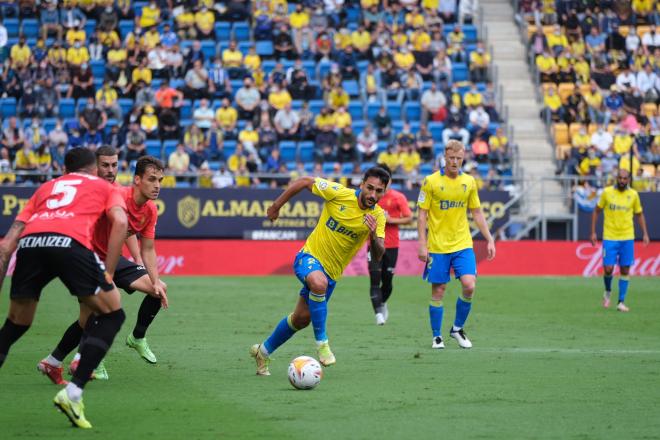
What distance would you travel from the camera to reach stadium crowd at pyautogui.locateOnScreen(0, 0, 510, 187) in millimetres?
30781

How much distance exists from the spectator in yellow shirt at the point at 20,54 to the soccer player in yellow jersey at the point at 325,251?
935 inches

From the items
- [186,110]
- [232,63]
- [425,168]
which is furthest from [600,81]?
[186,110]

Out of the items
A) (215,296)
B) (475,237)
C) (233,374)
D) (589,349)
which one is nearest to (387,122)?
(475,237)

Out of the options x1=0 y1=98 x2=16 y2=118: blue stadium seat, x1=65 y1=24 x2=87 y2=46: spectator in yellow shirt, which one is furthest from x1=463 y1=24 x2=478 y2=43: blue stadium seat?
x1=0 y1=98 x2=16 y2=118: blue stadium seat

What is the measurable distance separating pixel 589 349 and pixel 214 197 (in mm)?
17621

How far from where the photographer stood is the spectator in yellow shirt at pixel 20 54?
33.0 metres

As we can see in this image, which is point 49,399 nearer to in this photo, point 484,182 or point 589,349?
point 589,349

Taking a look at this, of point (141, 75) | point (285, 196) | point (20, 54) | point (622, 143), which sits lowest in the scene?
point (622, 143)

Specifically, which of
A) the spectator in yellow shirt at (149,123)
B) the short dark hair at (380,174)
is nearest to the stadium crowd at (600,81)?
the spectator in yellow shirt at (149,123)

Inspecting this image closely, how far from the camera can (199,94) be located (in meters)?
33.1

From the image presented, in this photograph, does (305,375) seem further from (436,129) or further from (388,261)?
(436,129)

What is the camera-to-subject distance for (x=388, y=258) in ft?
58.3

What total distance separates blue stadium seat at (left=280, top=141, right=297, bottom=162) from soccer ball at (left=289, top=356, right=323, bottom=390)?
2195cm

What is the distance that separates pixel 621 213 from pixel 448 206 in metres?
7.86
